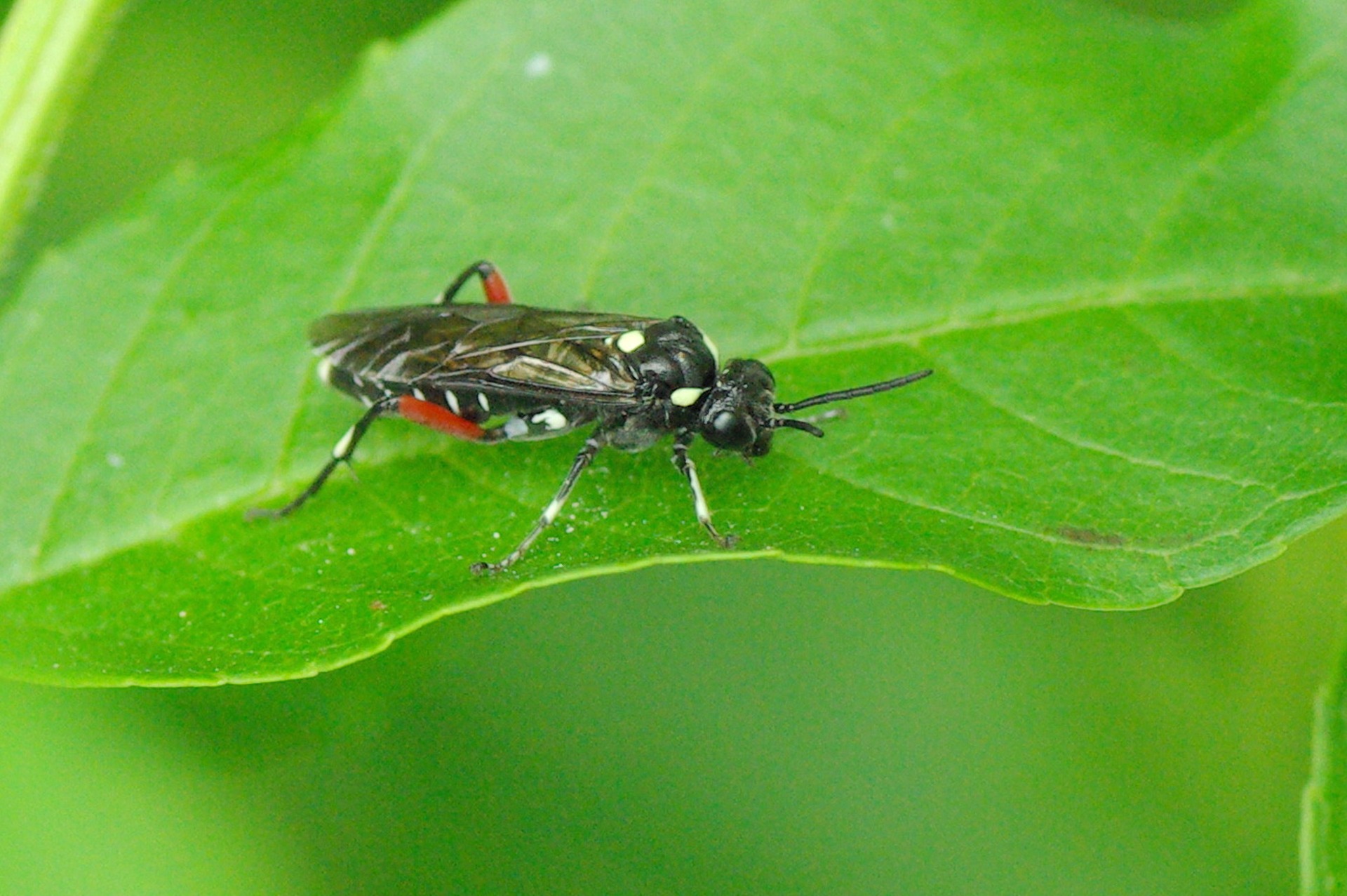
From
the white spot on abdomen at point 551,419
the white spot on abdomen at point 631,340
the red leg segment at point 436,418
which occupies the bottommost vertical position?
the red leg segment at point 436,418

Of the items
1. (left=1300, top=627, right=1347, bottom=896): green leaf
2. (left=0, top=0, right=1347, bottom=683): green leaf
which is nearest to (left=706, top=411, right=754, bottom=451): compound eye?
(left=0, top=0, right=1347, bottom=683): green leaf

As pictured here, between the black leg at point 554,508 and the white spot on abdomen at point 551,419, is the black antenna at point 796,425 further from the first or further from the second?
the white spot on abdomen at point 551,419

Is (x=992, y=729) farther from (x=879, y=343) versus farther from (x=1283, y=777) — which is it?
(x=879, y=343)

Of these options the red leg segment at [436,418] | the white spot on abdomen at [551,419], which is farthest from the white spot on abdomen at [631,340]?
the red leg segment at [436,418]

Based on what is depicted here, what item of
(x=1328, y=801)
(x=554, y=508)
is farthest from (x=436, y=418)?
(x=1328, y=801)

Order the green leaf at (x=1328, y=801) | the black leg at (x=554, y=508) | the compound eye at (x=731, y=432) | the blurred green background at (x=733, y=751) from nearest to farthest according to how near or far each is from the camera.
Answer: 1. the green leaf at (x=1328, y=801)
2. the black leg at (x=554, y=508)
3. the compound eye at (x=731, y=432)
4. the blurred green background at (x=733, y=751)

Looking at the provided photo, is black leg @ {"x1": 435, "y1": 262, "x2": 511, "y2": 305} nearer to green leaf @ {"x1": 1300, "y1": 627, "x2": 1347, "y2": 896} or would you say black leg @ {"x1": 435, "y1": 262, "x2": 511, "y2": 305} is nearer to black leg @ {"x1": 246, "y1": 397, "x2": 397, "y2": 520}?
black leg @ {"x1": 246, "y1": 397, "x2": 397, "y2": 520}
